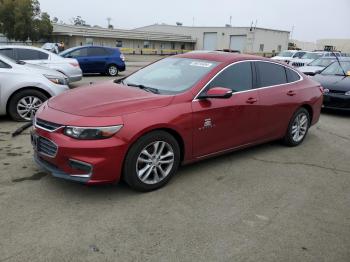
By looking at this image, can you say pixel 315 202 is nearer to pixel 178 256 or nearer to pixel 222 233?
pixel 222 233

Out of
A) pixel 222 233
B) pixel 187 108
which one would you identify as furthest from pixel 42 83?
pixel 222 233

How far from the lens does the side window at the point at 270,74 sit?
5.61 m

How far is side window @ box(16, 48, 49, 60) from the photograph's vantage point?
10656 millimetres

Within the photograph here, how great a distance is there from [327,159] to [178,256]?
376 cm

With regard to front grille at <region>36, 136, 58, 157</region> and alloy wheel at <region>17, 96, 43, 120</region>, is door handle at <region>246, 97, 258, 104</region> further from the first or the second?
alloy wheel at <region>17, 96, 43, 120</region>

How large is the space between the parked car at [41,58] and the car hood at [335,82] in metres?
7.38

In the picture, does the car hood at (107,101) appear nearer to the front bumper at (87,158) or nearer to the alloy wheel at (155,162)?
the front bumper at (87,158)

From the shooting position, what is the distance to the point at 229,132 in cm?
505

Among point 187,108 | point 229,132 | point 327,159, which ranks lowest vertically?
point 327,159

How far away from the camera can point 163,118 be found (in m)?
4.21

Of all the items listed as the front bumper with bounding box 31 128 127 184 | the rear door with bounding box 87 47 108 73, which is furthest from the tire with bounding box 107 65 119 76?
the front bumper with bounding box 31 128 127 184

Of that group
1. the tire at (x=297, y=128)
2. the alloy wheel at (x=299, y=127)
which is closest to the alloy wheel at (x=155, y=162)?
the tire at (x=297, y=128)

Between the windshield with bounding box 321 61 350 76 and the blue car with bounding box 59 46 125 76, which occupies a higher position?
the windshield with bounding box 321 61 350 76

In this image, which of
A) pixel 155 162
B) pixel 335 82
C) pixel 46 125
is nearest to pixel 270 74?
pixel 155 162
